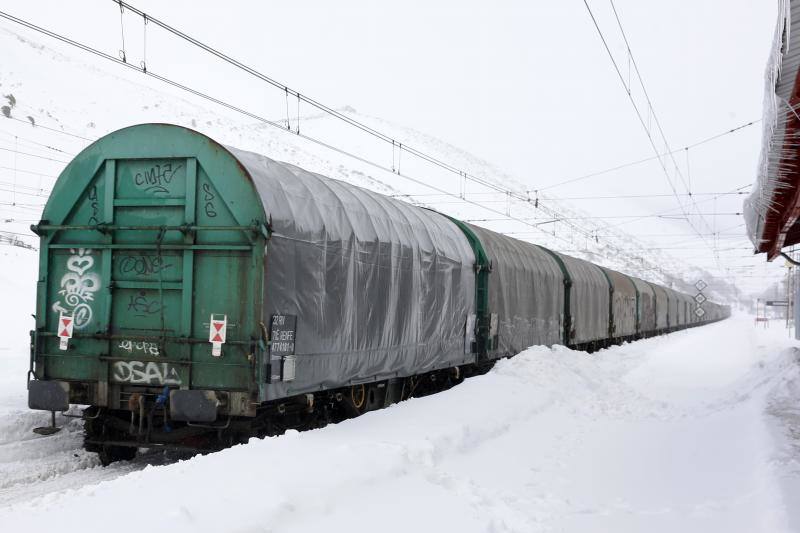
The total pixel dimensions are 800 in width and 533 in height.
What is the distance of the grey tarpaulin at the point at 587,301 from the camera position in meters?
22.3

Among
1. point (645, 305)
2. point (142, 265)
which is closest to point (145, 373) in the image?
point (142, 265)

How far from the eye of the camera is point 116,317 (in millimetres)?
7516

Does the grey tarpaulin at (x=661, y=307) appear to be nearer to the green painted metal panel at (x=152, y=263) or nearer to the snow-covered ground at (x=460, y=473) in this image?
the snow-covered ground at (x=460, y=473)

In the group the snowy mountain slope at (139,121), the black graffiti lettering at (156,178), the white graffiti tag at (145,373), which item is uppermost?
the snowy mountain slope at (139,121)

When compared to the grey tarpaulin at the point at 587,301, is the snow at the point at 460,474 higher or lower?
lower

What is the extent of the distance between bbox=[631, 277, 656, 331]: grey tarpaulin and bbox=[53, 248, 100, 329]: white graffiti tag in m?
32.1

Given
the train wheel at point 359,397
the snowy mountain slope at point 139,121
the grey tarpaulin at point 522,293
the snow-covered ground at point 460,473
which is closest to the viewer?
the snow-covered ground at point 460,473

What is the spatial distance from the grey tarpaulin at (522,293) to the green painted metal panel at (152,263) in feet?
27.6

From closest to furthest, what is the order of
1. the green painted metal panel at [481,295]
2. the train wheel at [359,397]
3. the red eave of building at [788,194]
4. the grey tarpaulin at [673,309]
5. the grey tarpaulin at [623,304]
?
the red eave of building at [788,194]
the train wheel at [359,397]
the green painted metal panel at [481,295]
the grey tarpaulin at [623,304]
the grey tarpaulin at [673,309]

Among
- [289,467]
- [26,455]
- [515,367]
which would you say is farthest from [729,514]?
[515,367]

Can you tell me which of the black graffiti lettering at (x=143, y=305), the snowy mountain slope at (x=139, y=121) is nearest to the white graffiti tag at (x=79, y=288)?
the black graffiti lettering at (x=143, y=305)

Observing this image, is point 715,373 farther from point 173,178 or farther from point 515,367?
point 173,178

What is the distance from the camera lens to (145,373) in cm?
736

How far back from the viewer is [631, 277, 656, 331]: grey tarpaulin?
36.6m
